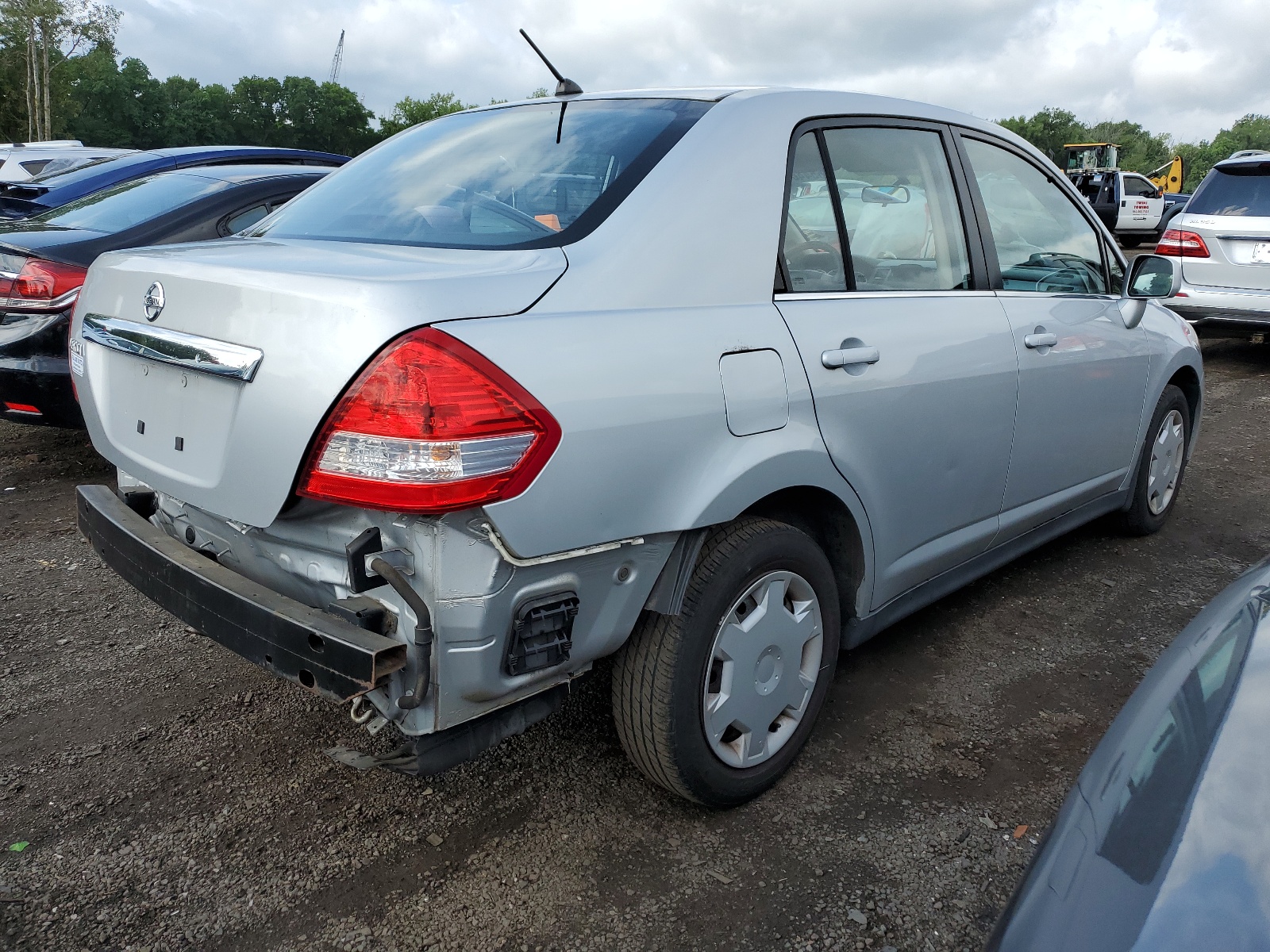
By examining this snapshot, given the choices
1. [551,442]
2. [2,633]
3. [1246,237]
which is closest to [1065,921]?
[551,442]

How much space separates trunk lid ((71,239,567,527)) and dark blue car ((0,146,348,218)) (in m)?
4.57

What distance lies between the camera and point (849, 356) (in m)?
2.33

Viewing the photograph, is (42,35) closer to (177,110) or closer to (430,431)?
(177,110)

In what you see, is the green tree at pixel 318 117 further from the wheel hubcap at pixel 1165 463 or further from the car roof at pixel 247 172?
the wheel hubcap at pixel 1165 463

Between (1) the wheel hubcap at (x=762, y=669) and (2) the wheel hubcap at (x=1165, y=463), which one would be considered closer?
(1) the wheel hubcap at (x=762, y=669)

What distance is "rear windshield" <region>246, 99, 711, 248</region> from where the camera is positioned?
2.10 m

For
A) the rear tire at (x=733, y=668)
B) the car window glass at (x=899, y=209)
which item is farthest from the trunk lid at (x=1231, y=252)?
the rear tire at (x=733, y=668)

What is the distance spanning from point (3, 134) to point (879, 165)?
57828 mm

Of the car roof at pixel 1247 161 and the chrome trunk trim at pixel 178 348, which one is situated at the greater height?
the car roof at pixel 1247 161

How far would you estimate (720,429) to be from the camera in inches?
78.9

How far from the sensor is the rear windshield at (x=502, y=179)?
6.90 ft

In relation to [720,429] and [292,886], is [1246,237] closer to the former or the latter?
[720,429]

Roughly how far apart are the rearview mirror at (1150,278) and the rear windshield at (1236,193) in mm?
5435

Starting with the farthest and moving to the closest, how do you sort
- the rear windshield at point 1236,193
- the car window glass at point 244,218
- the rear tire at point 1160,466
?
1. the rear windshield at point 1236,193
2. the car window glass at point 244,218
3. the rear tire at point 1160,466
